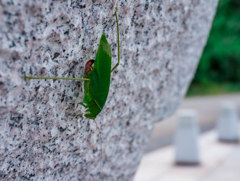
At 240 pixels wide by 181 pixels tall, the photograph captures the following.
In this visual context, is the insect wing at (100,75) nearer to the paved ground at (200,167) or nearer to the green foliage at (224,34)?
the paved ground at (200,167)

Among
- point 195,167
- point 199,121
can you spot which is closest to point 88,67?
point 195,167

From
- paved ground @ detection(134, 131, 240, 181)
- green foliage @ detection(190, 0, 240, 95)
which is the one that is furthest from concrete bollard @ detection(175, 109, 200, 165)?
green foliage @ detection(190, 0, 240, 95)

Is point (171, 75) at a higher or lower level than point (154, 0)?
lower

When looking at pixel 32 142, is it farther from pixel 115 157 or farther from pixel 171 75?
pixel 171 75

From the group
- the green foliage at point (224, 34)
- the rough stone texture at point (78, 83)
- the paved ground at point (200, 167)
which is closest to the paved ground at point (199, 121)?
the paved ground at point (200, 167)

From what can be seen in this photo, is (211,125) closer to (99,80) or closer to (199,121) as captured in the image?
(199,121)

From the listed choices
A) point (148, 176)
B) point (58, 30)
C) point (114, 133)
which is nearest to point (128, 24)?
point (58, 30)

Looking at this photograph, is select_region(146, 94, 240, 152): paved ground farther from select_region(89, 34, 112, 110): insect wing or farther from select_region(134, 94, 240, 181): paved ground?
select_region(89, 34, 112, 110): insect wing
